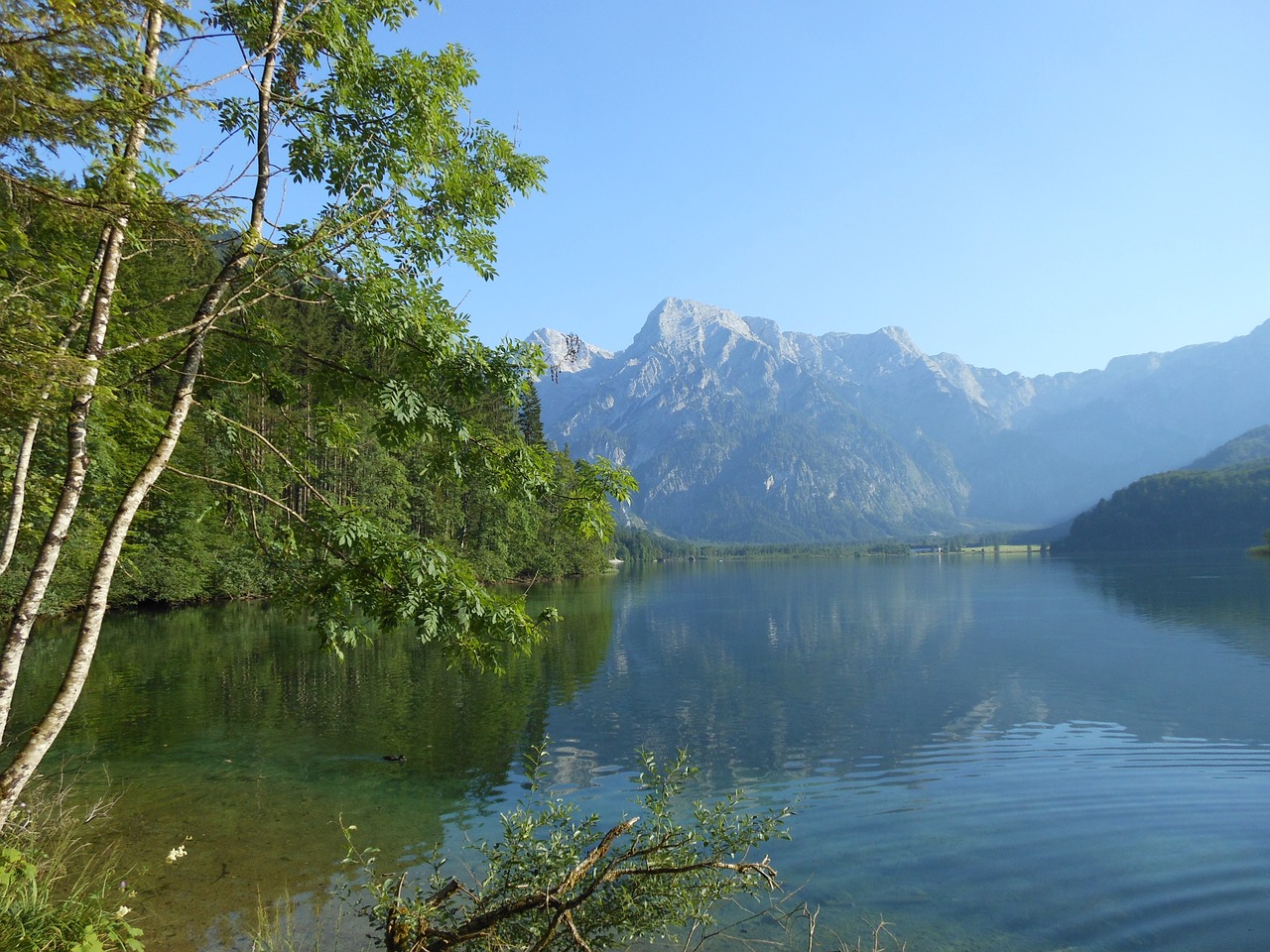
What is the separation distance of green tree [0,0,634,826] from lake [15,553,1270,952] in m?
2.21

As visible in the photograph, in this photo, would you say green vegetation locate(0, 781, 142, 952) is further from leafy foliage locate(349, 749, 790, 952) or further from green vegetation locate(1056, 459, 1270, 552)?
green vegetation locate(1056, 459, 1270, 552)

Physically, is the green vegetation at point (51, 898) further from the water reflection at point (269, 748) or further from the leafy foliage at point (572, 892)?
the leafy foliage at point (572, 892)

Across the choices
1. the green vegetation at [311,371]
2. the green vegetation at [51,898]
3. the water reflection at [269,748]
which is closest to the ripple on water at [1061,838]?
the green vegetation at [311,371]

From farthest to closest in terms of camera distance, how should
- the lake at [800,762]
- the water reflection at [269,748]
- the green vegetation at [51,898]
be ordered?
the water reflection at [269,748] → the lake at [800,762] → the green vegetation at [51,898]

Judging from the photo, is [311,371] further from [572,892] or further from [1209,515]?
[1209,515]

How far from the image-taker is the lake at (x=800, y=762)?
10.5 m

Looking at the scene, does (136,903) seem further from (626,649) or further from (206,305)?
(626,649)

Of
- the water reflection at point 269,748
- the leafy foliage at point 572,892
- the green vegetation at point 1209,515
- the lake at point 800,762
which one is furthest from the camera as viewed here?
the green vegetation at point 1209,515

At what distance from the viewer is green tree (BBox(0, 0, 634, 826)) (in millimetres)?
5844

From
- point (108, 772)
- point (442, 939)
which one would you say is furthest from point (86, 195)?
point (108, 772)

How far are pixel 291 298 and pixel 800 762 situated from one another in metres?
15.7

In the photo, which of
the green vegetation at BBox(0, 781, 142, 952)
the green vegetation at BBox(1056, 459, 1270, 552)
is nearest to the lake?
the green vegetation at BBox(0, 781, 142, 952)

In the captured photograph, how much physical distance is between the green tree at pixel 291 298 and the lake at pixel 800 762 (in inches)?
87.0

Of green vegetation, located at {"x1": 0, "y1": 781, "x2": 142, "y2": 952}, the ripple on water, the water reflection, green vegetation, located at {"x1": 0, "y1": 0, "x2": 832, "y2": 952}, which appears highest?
green vegetation, located at {"x1": 0, "y1": 0, "x2": 832, "y2": 952}
